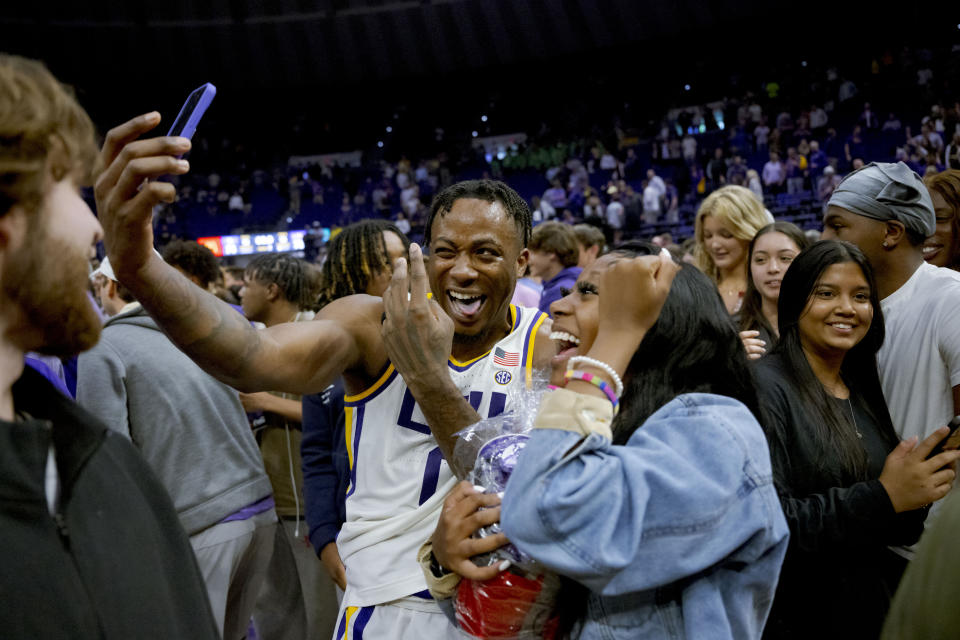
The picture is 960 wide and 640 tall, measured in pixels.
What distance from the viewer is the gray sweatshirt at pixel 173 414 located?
2809 millimetres

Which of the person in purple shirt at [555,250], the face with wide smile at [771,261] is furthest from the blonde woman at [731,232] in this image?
the person in purple shirt at [555,250]

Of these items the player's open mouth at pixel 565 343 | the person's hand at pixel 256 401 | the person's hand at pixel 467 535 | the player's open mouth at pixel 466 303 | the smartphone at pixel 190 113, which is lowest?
the person's hand at pixel 256 401

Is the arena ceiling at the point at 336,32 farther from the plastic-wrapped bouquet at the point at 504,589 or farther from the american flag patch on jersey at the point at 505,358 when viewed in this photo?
the plastic-wrapped bouquet at the point at 504,589

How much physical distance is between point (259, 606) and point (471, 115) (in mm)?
20811

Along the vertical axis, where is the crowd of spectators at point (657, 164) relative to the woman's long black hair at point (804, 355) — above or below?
above

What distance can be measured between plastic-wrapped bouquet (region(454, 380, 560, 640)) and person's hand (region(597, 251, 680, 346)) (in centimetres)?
33

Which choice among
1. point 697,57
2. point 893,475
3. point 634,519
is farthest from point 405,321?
point 697,57

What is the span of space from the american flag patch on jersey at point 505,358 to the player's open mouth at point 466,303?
0.43 ft

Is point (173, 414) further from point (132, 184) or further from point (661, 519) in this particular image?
point (661, 519)

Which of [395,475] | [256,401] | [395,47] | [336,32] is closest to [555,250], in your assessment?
[256,401]

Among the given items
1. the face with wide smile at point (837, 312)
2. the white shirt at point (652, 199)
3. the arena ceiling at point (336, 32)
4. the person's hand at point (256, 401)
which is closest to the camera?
the face with wide smile at point (837, 312)

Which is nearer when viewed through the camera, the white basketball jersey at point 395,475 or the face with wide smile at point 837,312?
the white basketball jersey at point 395,475

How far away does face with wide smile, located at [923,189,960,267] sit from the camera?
124 inches

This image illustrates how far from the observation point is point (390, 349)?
1755mm
